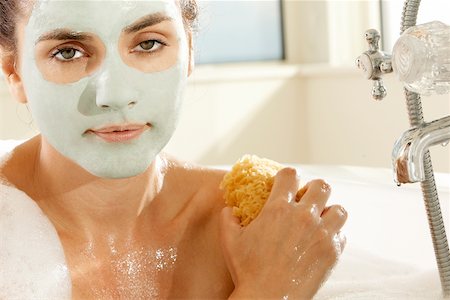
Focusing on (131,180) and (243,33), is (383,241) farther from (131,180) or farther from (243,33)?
(243,33)

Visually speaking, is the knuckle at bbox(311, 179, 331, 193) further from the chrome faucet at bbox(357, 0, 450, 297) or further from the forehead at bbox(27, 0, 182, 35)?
the forehead at bbox(27, 0, 182, 35)

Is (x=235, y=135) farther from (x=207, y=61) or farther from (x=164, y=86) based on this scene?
(x=164, y=86)

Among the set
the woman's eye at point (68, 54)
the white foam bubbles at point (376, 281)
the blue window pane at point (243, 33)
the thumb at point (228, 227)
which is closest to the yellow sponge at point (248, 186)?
the thumb at point (228, 227)

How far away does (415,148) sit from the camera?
0.75m

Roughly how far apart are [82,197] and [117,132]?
0.16 meters

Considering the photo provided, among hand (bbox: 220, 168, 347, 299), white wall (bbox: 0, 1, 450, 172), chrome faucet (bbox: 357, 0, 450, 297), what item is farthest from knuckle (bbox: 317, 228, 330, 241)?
white wall (bbox: 0, 1, 450, 172)

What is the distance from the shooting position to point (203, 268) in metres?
1.06

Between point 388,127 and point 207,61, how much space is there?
699 millimetres

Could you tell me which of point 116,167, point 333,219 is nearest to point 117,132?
point 116,167

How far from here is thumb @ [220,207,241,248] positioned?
932mm

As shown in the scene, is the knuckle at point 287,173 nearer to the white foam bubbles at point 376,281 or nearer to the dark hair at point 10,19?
the dark hair at point 10,19

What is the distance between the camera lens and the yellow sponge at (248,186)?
36.9 inches

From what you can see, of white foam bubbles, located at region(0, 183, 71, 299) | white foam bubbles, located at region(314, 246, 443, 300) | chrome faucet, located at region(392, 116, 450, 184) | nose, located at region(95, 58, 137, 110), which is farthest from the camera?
white foam bubbles, located at region(314, 246, 443, 300)

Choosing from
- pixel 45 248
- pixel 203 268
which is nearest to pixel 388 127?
pixel 203 268
